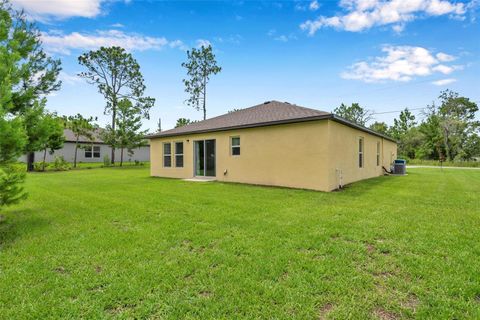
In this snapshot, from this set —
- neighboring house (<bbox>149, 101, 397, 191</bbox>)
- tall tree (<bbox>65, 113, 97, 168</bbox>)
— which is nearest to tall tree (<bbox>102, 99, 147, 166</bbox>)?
tall tree (<bbox>65, 113, 97, 168</bbox>)

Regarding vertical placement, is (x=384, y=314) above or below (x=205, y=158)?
below

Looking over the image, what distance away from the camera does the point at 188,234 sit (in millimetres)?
4270

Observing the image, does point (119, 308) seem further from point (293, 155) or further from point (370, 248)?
point (293, 155)

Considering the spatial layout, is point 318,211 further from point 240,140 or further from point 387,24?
point 387,24

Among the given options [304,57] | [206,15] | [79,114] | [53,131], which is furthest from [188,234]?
[79,114]

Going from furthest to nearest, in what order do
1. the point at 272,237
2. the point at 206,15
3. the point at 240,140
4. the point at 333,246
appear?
the point at 206,15 < the point at 240,140 < the point at 272,237 < the point at 333,246

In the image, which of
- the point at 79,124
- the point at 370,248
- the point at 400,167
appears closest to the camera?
the point at 370,248

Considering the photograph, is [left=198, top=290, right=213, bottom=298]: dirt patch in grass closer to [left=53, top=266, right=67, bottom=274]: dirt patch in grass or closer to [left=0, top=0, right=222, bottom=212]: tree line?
[left=53, top=266, right=67, bottom=274]: dirt patch in grass

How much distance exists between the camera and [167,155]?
1442 cm

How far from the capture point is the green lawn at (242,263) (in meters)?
2.31

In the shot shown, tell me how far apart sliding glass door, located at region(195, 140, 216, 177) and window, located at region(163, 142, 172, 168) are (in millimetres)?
2014

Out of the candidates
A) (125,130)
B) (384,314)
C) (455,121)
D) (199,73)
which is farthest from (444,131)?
(384,314)

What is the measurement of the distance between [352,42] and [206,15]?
8660mm

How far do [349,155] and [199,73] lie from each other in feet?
70.8
